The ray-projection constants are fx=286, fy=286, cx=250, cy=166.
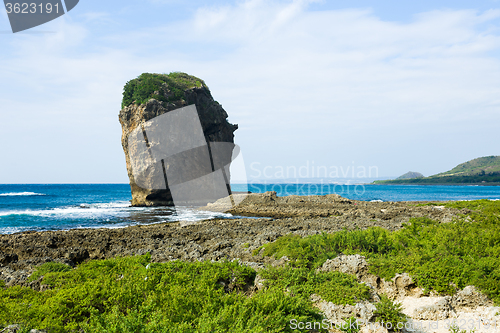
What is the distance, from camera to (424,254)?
699 centimetres

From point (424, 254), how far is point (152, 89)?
148 feet

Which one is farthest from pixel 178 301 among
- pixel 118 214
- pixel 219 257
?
pixel 118 214

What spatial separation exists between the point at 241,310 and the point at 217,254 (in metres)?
6.70

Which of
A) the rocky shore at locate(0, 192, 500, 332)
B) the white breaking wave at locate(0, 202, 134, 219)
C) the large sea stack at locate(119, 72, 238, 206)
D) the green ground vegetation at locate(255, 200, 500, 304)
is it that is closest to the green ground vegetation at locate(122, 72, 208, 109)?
the large sea stack at locate(119, 72, 238, 206)

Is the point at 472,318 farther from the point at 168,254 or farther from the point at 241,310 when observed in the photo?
the point at 168,254

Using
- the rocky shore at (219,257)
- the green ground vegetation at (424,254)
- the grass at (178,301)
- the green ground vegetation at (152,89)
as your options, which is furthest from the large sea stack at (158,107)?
the grass at (178,301)

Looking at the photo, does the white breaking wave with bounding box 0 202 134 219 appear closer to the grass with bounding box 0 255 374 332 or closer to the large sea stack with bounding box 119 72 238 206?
the large sea stack with bounding box 119 72 238 206

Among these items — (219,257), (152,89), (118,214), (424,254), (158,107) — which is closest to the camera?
(424,254)

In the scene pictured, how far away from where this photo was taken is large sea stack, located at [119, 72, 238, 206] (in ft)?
140

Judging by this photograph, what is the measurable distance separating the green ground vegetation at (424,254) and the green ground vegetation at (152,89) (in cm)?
3961

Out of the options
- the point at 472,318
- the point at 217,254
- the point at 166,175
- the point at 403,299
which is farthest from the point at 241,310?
the point at 166,175

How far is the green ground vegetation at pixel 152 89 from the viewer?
146 ft

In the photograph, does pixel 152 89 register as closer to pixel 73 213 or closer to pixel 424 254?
pixel 73 213

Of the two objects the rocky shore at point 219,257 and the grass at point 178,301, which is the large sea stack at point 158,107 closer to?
the rocky shore at point 219,257
